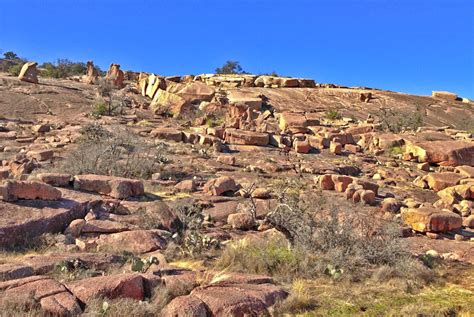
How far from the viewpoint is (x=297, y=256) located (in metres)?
6.93

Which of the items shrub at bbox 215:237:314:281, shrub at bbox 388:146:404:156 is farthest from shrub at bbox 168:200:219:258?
shrub at bbox 388:146:404:156

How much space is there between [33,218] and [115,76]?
30014 mm

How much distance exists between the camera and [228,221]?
375 inches

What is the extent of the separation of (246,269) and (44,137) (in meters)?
15.6

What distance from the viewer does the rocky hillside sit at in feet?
17.5

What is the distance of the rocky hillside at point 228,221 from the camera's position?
532 cm

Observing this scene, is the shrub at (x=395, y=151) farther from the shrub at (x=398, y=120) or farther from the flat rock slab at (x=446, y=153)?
the shrub at (x=398, y=120)

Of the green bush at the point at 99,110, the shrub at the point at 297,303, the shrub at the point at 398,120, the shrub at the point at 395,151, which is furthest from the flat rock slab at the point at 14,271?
the shrub at the point at 398,120

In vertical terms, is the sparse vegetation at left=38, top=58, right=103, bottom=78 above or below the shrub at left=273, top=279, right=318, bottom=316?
above

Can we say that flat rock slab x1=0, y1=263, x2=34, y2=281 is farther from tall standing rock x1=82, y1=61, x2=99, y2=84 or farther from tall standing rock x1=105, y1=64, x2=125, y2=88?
tall standing rock x1=82, y1=61, x2=99, y2=84

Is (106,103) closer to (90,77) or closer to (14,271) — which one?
(90,77)

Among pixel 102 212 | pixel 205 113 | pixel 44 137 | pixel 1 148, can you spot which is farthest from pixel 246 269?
pixel 205 113

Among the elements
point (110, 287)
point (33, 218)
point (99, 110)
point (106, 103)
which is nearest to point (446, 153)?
point (33, 218)

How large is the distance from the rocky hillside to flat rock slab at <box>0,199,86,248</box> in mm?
24
